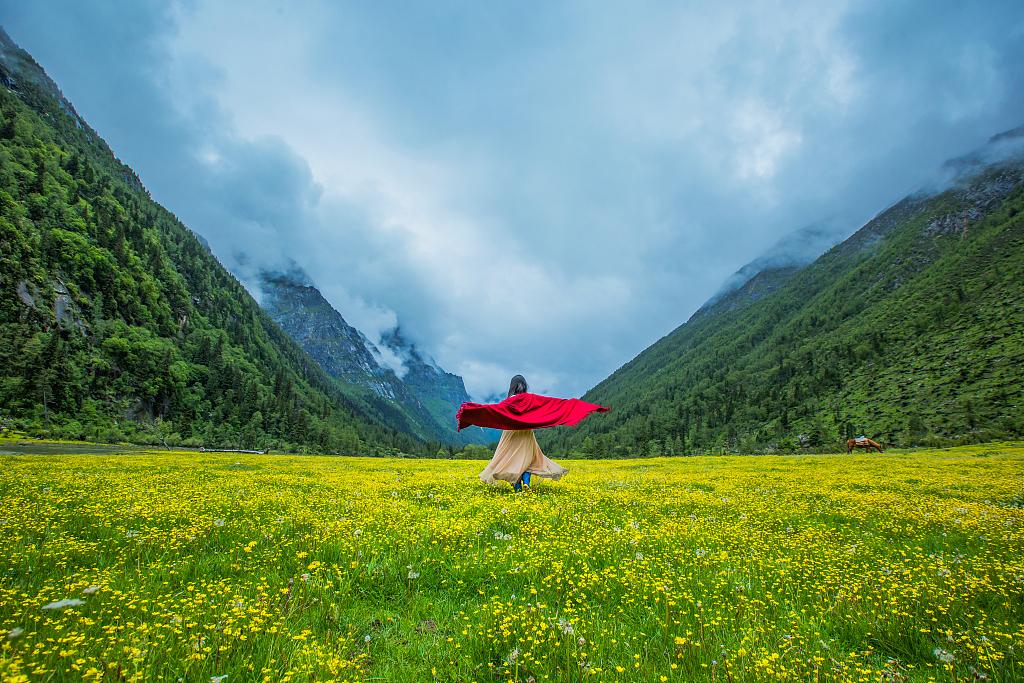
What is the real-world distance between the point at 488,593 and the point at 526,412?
9.13 m

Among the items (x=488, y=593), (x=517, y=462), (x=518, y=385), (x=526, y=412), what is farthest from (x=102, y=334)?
(x=488, y=593)

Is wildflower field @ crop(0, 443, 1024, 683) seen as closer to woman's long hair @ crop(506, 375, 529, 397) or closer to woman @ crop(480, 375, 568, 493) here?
woman @ crop(480, 375, 568, 493)

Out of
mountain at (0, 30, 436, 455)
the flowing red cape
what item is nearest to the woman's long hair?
the flowing red cape

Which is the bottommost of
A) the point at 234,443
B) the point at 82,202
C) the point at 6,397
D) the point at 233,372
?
the point at 234,443

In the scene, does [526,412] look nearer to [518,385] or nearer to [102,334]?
[518,385]

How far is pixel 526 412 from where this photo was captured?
50.1 ft

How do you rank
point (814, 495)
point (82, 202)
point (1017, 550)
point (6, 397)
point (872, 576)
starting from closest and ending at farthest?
point (872, 576) < point (1017, 550) < point (814, 495) < point (6, 397) < point (82, 202)

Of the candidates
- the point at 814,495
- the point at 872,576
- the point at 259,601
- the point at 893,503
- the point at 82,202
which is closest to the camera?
the point at 259,601

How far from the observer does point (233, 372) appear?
14962cm

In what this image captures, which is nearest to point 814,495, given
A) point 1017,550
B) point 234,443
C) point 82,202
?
point 1017,550

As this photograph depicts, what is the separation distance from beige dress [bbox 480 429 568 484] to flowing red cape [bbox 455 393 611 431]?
3.83 feet

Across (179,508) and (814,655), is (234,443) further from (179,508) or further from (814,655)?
(814,655)

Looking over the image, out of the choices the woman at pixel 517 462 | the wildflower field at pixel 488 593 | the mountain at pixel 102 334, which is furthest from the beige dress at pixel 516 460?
the mountain at pixel 102 334

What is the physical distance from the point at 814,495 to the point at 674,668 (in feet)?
52.5
